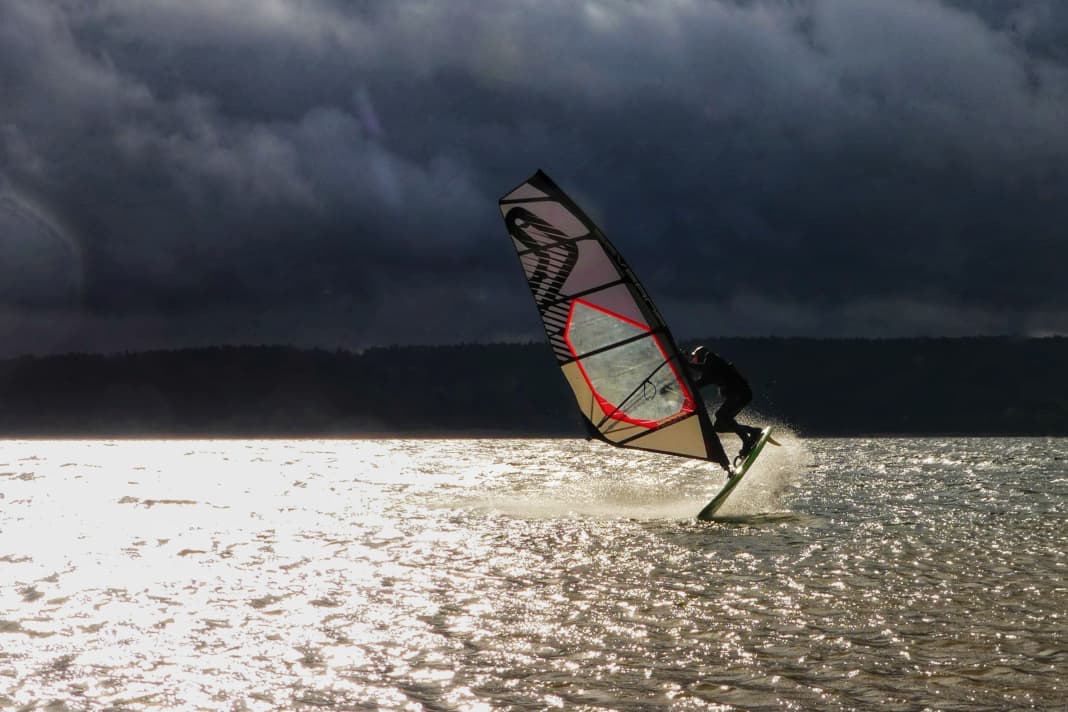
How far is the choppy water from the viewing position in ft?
21.9

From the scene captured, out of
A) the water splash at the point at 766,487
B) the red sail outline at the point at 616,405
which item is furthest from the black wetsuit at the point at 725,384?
the water splash at the point at 766,487

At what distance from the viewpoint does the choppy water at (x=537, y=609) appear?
6.68 m

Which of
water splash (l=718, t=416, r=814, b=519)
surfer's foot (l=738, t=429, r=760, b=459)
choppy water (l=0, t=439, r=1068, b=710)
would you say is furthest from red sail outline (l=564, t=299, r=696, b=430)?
water splash (l=718, t=416, r=814, b=519)

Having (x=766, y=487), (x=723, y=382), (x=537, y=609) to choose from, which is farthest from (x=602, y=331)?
(x=766, y=487)

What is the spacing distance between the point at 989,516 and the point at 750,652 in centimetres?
1372

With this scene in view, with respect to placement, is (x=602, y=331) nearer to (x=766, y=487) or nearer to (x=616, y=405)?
(x=616, y=405)

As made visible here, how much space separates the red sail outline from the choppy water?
169 centimetres

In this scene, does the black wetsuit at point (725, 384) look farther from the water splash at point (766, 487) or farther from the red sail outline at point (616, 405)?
the water splash at point (766, 487)

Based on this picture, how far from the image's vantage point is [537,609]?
31.1 ft

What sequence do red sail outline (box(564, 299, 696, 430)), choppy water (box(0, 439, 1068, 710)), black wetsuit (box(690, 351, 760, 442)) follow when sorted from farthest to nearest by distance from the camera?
black wetsuit (box(690, 351, 760, 442))
red sail outline (box(564, 299, 696, 430))
choppy water (box(0, 439, 1068, 710))

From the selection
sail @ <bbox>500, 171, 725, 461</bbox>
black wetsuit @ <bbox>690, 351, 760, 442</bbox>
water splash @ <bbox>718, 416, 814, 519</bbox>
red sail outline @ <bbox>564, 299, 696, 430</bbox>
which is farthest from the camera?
water splash @ <bbox>718, 416, 814, 519</bbox>

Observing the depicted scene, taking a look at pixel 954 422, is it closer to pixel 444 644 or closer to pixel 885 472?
pixel 885 472

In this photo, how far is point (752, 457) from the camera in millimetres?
16406

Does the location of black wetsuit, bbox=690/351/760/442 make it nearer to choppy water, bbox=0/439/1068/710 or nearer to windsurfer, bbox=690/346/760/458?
windsurfer, bbox=690/346/760/458
